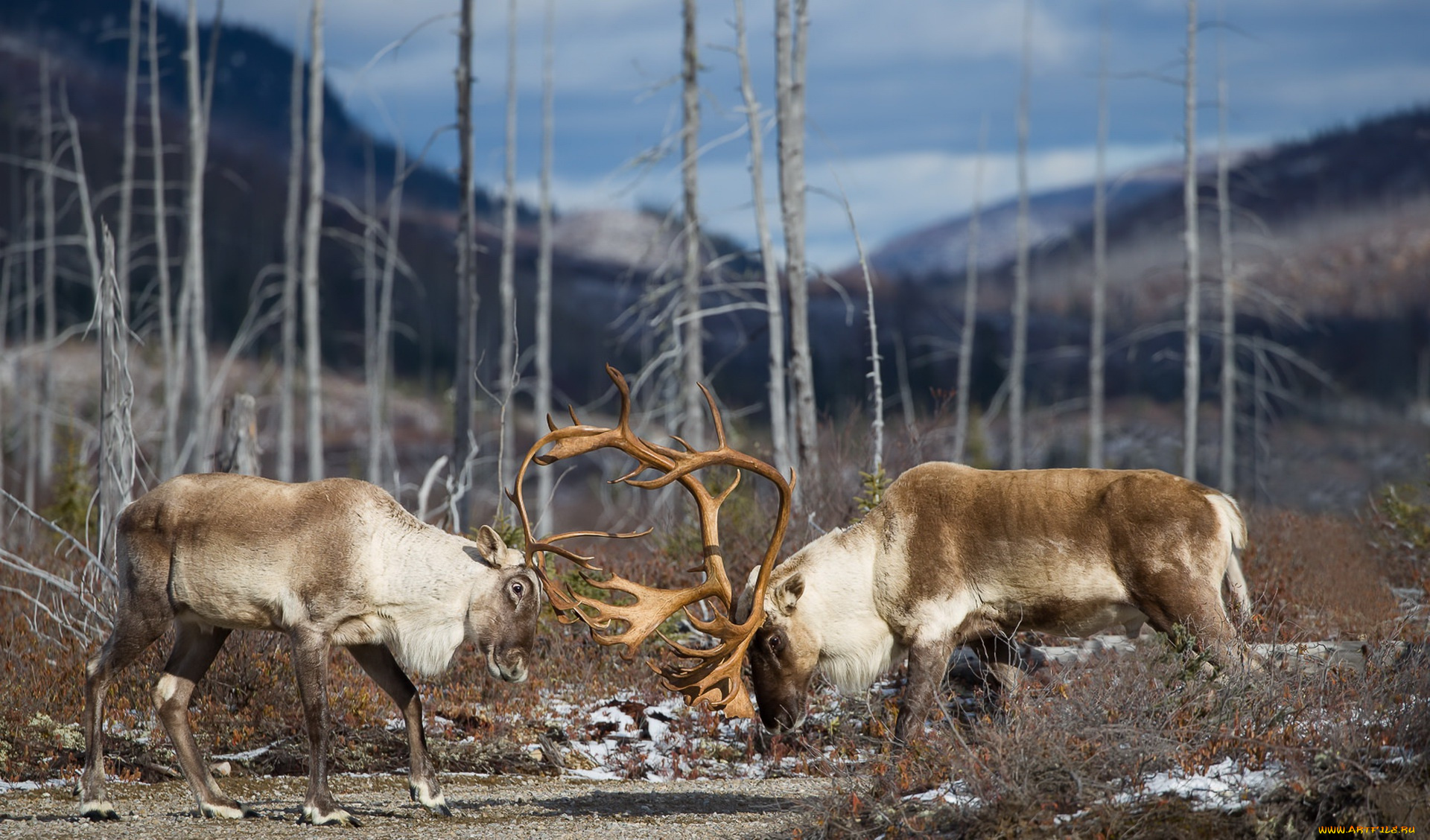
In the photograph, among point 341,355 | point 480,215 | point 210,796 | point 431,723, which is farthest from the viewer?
point 480,215

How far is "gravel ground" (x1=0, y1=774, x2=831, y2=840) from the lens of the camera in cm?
595

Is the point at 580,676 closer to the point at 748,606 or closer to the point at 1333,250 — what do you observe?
the point at 748,606

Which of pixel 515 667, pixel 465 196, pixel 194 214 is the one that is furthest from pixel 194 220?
pixel 515 667

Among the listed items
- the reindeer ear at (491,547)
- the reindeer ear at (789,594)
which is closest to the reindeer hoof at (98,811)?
the reindeer ear at (491,547)

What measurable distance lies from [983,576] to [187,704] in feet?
14.2

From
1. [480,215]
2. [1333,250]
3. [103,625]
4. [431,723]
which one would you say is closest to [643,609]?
[431,723]

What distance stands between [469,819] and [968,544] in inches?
119

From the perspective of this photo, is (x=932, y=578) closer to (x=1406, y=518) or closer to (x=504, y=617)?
(x=504, y=617)

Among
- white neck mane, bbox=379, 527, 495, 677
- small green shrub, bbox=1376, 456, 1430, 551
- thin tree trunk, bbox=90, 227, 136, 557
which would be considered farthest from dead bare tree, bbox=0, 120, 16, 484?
small green shrub, bbox=1376, 456, 1430, 551

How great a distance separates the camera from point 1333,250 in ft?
250

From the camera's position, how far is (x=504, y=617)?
20.7 feet

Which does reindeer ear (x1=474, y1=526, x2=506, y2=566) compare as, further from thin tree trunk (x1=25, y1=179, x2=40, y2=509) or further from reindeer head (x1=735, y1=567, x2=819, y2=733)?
thin tree trunk (x1=25, y1=179, x2=40, y2=509)

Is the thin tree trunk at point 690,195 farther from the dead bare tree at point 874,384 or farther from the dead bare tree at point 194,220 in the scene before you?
the dead bare tree at point 194,220

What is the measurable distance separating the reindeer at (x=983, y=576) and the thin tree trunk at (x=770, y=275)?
6171mm
